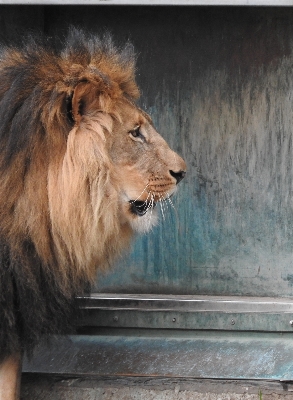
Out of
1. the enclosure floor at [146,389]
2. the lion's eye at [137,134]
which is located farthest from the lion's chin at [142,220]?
the enclosure floor at [146,389]

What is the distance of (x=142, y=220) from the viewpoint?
3.79 m

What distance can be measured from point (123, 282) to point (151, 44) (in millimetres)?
1259

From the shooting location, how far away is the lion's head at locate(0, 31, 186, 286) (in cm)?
356

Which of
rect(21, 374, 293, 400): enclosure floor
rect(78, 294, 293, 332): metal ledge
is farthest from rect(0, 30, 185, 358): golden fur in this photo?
rect(78, 294, 293, 332): metal ledge

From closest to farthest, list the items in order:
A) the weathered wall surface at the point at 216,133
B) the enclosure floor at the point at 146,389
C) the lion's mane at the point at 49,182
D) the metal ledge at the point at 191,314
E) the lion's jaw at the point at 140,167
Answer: the lion's mane at the point at 49,182 → the lion's jaw at the point at 140,167 → the enclosure floor at the point at 146,389 → the metal ledge at the point at 191,314 → the weathered wall surface at the point at 216,133

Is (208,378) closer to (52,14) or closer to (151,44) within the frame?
(151,44)

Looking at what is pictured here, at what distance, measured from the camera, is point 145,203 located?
375 centimetres

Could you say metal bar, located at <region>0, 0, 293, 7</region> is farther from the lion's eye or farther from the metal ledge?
the metal ledge

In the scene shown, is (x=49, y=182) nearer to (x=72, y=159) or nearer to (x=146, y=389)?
(x=72, y=159)

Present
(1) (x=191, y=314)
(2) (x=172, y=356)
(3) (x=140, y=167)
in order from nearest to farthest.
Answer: (3) (x=140, y=167), (2) (x=172, y=356), (1) (x=191, y=314)

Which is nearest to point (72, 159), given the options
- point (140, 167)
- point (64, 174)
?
point (64, 174)

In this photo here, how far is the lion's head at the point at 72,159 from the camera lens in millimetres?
3562

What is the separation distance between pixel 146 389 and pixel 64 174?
4.04 feet

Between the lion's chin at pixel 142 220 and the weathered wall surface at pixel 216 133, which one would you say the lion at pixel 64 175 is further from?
the weathered wall surface at pixel 216 133
